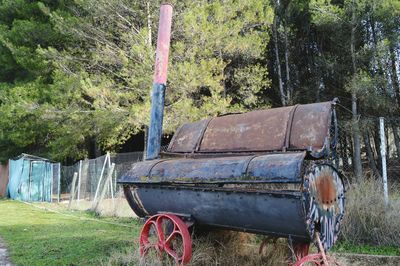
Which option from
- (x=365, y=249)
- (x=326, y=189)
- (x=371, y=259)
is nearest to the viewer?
(x=326, y=189)

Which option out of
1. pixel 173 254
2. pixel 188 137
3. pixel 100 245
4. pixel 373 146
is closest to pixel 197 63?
pixel 188 137

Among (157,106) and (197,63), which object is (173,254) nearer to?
(157,106)

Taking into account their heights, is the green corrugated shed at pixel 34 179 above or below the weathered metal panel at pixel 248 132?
below

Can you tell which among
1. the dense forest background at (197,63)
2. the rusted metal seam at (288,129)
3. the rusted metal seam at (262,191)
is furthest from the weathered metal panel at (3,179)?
the rusted metal seam at (288,129)

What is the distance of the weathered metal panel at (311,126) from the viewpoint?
5.09 m

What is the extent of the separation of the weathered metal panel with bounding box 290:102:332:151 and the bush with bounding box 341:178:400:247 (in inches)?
138

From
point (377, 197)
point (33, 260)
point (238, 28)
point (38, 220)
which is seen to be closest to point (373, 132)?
point (238, 28)

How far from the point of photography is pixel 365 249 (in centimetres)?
752

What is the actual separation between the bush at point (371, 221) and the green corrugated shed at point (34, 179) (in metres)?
13.8

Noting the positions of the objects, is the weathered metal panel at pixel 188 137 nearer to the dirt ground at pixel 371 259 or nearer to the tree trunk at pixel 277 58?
the dirt ground at pixel 371 259

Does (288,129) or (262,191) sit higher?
(288,129)

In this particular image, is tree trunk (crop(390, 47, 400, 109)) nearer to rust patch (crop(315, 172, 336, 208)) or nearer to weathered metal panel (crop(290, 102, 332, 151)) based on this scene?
weathered metal panel (crop(290, 102, 332, 151))

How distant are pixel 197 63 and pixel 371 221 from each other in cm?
836

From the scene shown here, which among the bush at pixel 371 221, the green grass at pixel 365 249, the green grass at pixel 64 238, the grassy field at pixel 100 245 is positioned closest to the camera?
the grassy field at pixel 100 245
